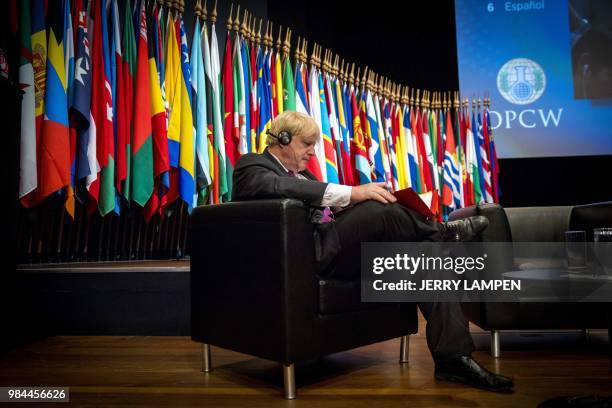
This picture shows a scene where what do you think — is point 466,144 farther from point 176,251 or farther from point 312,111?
point 176,251

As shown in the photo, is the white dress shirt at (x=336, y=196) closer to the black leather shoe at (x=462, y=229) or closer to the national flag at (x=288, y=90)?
the black leather shoe at (x=462, y=229)

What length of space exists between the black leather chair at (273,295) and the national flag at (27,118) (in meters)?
1.23

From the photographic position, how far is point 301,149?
188 cm

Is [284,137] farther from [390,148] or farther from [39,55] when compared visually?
[390,148]

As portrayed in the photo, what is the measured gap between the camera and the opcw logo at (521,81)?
16.8ft

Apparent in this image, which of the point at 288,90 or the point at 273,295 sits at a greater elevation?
the point at 288,90

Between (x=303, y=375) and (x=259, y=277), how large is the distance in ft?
1.53

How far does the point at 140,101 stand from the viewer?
2.93 m

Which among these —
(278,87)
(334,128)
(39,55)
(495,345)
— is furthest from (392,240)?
(334,128)

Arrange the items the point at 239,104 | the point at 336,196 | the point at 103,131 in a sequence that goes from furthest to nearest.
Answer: the point at 239,104, the point at 103,131, the point at 336,196

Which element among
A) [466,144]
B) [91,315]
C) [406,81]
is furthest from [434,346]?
[406,81]

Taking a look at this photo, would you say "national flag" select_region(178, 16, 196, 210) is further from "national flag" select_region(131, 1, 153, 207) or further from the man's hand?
the man's hand

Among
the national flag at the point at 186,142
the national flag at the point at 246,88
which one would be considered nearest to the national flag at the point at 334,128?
the national flag at the point at 246,88

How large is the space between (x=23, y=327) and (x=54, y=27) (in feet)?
5.45
